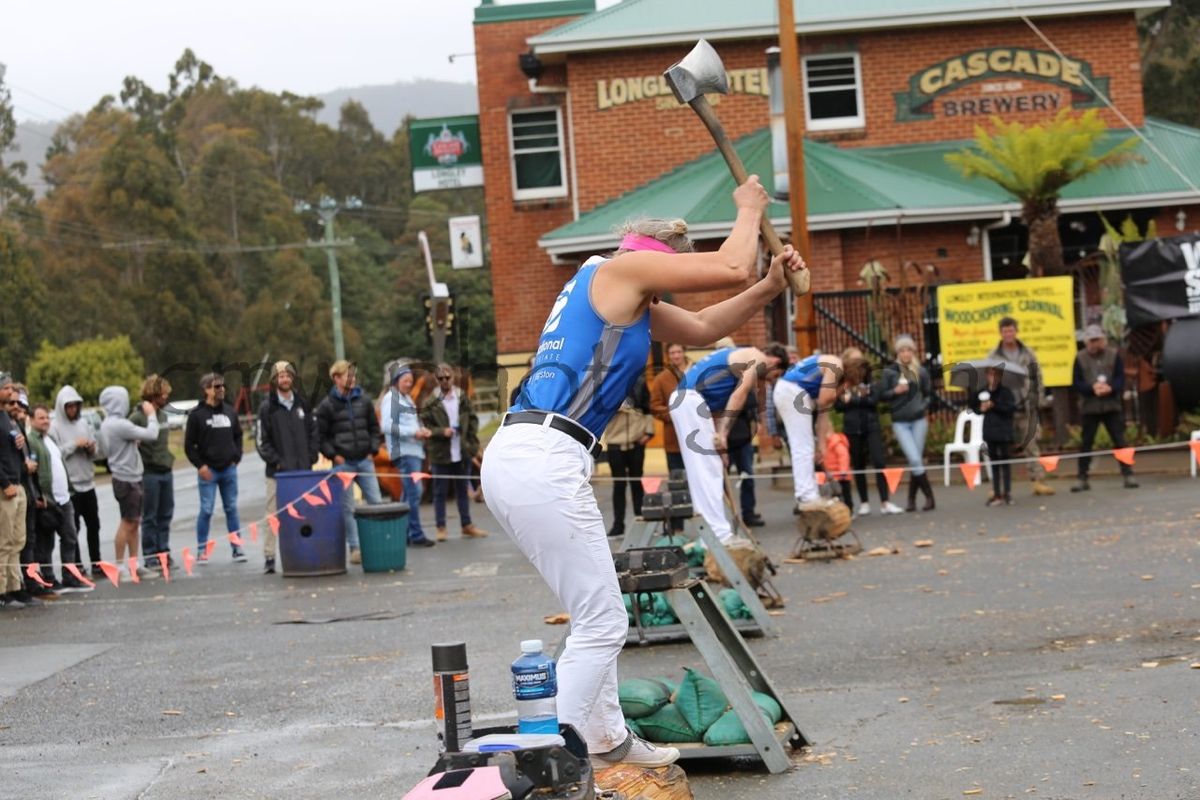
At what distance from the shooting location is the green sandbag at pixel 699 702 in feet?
23.4

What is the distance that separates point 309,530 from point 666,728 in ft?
29.9

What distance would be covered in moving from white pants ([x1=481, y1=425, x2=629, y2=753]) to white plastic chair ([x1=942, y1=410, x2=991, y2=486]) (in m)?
14.9

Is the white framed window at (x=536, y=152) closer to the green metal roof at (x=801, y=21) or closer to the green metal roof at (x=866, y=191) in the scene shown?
the green metal roof at (x=801, y=21)

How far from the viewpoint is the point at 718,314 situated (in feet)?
21.3

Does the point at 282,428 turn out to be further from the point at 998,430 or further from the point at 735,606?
the point at 998,430

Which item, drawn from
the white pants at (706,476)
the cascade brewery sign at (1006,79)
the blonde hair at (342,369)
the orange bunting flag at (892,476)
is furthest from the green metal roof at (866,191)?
the white pants at (706,476)

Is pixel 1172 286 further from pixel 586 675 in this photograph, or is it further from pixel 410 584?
pixel 586 675

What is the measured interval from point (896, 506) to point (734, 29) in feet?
43.1

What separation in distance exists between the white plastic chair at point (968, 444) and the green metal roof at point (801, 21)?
9942 mm

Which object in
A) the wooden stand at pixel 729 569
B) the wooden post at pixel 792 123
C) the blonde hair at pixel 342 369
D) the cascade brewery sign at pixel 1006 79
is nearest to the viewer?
the wooden stand at pixel 729 569

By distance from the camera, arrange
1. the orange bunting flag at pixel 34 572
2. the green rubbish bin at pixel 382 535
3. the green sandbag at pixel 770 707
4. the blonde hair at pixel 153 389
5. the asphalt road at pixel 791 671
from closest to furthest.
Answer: the asphalt road at pixel 791 671, the green sandbag at pixel 770 707, the orange bunting flag at pixel 34 572, the green rubbish bin at pixel 382 535, the blonde hair at pixel 153 389

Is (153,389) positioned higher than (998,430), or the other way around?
(153,389)

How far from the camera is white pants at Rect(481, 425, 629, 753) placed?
5.64 meters

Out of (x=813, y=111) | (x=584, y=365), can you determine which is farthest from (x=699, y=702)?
(x=813, y=111)
